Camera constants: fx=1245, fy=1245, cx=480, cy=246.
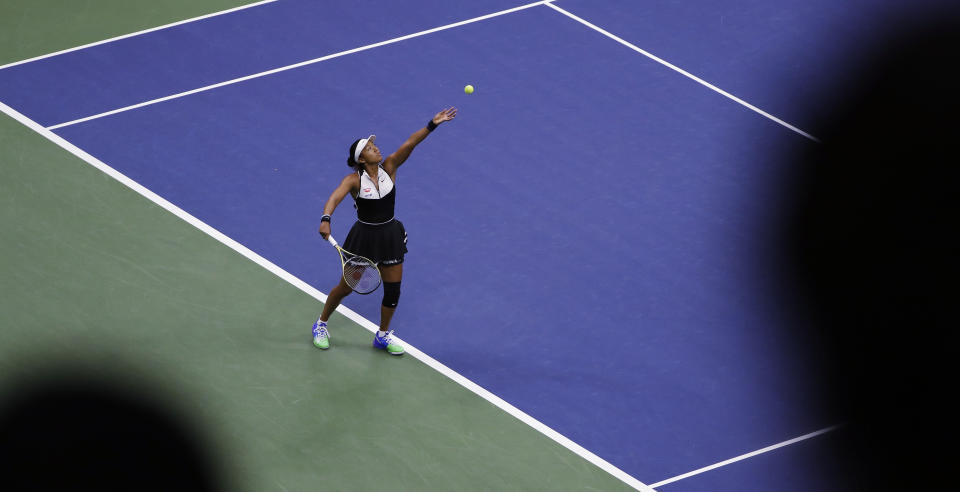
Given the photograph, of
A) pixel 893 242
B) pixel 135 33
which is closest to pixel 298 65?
pixel 135 33

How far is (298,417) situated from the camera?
1064cm

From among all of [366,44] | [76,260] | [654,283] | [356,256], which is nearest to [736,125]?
[654,283]

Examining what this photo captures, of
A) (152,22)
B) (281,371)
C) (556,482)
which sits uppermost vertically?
(556,482)

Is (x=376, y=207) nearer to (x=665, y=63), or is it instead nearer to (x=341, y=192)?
(x=341, y=192)

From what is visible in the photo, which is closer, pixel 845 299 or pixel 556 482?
pixel 845 299

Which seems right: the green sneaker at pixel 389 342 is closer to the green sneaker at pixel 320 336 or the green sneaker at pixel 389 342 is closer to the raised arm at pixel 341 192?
the green sneaker at pixel 320 336

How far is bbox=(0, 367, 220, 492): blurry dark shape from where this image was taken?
43.2 inches

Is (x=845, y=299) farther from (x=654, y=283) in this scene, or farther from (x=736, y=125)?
(x=736, y=125)

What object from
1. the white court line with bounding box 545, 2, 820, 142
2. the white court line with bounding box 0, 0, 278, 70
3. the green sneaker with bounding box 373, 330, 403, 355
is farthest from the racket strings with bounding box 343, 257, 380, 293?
the white court line with bounding box 0, 0, 278, 70

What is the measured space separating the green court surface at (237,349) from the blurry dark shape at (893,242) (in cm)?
893

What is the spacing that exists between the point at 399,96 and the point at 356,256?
18.5 ft

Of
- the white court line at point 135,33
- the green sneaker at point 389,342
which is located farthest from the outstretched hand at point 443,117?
the white court line at point 135,33

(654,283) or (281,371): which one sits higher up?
(654,283)

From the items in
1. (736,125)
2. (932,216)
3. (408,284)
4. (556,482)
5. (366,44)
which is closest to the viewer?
(932,216)
